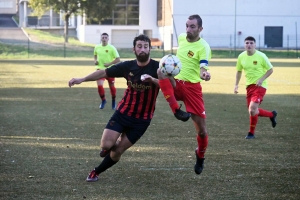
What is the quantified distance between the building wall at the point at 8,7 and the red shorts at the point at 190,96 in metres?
123

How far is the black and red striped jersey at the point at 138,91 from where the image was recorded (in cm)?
794

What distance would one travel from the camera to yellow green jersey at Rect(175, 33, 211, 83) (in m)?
8.98

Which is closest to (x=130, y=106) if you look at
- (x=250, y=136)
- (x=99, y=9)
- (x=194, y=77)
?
(x=194, y=77)

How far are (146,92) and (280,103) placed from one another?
1226 cm

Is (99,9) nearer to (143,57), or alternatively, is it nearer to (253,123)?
(253,123)

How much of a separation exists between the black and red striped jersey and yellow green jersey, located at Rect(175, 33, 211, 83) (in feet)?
3.57

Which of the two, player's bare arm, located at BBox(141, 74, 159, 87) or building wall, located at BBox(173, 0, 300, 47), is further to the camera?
building wall, located at BBox(173, 0, 300, 47)

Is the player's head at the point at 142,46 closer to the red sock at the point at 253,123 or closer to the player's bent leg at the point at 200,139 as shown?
the player's bent leg at the point at 200,139

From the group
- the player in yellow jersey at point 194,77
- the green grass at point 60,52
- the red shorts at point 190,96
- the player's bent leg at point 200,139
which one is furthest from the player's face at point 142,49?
the green grass at point 60,52

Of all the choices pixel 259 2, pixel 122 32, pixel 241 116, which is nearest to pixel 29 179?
pixel 241 116

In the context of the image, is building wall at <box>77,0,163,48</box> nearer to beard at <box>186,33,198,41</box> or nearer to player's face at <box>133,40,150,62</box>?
beard at <box>186,33,198,41</box>

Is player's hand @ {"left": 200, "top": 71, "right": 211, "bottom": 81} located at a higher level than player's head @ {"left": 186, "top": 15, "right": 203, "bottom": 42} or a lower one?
lower

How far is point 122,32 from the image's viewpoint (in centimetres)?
7869

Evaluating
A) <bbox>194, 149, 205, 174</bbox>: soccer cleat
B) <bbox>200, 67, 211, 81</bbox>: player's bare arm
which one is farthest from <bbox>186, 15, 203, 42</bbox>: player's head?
<bbox>194, 149, 205, 174</bbox>: soccer cleat
